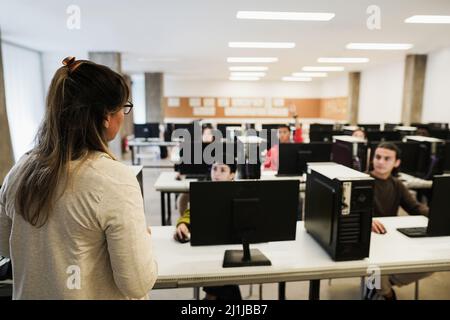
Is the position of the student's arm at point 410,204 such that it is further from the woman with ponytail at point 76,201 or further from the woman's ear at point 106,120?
the woman's ear at point 106,120

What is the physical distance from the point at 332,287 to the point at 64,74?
8.87 feet

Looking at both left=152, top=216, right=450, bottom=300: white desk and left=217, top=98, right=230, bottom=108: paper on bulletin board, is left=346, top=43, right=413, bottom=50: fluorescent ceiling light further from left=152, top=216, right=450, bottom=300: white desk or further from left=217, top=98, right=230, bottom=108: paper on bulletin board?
left=217, top=98, right=230, bottom=108: paper on bulletin board

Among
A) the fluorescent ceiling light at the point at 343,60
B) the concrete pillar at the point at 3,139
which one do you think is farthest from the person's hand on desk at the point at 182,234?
the fluorescent ceiling light at the point at 343,60

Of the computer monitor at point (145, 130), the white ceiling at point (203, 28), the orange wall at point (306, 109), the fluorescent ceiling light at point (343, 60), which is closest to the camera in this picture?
the white ceiling at point (203, 28)

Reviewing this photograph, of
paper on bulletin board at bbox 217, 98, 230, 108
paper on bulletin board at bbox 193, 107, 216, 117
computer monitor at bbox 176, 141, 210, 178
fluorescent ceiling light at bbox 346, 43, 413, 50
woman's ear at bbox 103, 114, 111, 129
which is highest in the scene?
fluorescent ceiling light at bbox 346, 43, 413, 50

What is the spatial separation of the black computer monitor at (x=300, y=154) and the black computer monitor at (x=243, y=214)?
2.10 m

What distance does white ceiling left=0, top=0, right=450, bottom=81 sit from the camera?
3966mm

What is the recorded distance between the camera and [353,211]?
161cm

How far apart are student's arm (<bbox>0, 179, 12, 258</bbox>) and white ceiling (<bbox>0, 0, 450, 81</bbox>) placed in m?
3.53

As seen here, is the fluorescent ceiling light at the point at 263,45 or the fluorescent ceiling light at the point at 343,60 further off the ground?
the fluorescent ceiling light at the point at 343,60

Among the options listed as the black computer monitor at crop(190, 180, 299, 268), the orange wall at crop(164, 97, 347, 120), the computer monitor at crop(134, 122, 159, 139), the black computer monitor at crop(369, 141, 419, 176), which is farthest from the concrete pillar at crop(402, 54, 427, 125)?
the black computer monitor at crop(190, 180, 299, 268)

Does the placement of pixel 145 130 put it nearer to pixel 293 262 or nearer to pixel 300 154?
pixel 300 154

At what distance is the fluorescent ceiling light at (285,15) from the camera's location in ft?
13.9
